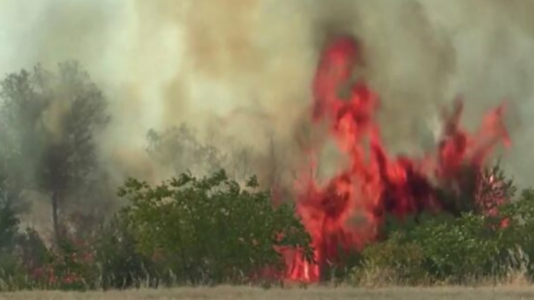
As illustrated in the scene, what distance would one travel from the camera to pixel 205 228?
31438 millimetres

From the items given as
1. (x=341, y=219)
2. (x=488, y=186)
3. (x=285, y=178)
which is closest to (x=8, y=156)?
(x=285, y=178)

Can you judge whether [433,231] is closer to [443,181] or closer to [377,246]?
[377,246]

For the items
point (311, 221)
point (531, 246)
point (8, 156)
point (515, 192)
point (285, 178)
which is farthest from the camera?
point (8, 156)

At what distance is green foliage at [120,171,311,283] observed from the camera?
103 feet

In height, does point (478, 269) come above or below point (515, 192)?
below

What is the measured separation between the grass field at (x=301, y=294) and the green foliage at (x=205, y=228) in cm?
516

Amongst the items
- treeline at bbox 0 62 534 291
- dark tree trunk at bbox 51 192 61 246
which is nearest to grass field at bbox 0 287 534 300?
treeline at bbox 0 62 534 291

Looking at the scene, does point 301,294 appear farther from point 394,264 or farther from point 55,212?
point 55,212

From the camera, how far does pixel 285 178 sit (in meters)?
47.8

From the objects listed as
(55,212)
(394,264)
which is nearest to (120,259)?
(394,264)

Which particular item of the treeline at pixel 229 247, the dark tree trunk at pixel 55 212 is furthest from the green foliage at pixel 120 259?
the dark tree trunk at pixel 55 212

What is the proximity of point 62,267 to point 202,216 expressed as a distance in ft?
16.7

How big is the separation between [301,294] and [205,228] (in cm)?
810

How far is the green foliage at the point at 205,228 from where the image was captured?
3130cm
